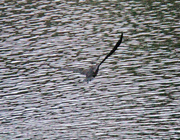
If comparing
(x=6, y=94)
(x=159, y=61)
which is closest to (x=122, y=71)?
(x=159, y=61)

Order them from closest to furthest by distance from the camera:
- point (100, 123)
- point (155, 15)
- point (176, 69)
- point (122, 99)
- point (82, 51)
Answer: point (100, 123) < point (122, 99) < point (176, 69) < point (82, 51) < point (155, 15)

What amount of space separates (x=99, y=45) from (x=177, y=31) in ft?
24.3

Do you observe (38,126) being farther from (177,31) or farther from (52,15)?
(52,15)

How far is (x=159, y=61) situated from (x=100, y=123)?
10020 millimetres

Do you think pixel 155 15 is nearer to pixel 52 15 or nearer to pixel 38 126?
pixel 52 15

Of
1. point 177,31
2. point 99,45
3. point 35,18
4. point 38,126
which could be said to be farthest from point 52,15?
point 38,126

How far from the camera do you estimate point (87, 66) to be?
40.4 meters

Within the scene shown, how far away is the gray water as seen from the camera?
3275 cm

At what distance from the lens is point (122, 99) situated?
3531cm

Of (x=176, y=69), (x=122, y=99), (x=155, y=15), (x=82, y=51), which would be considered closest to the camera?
(x=122, y=99)

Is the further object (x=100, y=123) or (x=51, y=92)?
(x=51, y=92)

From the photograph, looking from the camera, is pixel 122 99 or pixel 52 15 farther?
pixel 52 15

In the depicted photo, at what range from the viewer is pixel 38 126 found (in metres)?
33.2

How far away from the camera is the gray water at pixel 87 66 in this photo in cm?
3275
